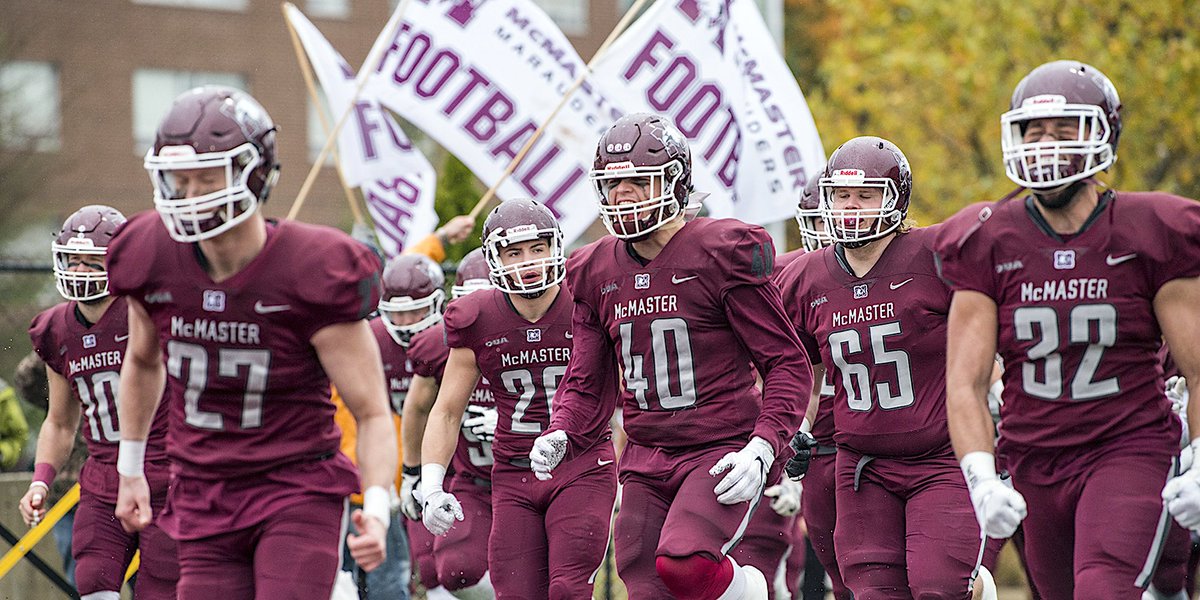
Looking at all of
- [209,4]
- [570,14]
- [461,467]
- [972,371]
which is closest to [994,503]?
[972,371]

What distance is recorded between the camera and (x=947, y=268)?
4.69 m

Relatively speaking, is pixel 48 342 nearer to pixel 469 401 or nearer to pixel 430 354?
pixel 430 354

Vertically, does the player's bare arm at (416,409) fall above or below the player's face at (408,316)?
below

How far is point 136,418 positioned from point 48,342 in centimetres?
244

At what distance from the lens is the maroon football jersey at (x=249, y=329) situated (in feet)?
13.6

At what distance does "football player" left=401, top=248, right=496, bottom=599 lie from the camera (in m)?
7.02

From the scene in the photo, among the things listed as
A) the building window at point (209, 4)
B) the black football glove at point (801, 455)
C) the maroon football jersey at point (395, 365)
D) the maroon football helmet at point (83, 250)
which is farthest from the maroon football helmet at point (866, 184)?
the building window at point (209, 4)

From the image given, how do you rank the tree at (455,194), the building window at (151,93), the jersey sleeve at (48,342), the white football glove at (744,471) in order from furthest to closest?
the building window at (151,93)
the tree at (455,194)
the jersey sleeve at (48,342)
the white football glove at (744,471)

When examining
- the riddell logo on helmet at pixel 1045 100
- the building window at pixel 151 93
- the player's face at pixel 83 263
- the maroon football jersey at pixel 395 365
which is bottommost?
the building window at pixel 151 93

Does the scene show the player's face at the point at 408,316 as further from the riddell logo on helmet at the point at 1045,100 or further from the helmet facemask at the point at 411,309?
the riddell logo on helmet at the point at 1045,100

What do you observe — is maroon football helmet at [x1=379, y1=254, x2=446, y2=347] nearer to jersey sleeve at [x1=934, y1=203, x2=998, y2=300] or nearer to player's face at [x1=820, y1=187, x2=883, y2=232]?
player's face at [x1=820, y1=187, x2=883, y2=232]

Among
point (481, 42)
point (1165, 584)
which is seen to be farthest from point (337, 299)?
point (481, 42)

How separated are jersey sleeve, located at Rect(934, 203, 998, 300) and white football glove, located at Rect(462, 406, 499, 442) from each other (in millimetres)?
2853

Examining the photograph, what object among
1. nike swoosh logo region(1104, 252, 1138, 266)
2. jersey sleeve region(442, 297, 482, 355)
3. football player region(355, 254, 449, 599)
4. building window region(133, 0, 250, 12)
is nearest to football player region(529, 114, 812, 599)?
jersey sleeve region(442, 297, 482, 355)
